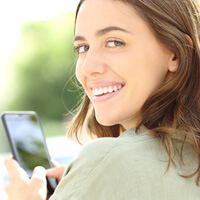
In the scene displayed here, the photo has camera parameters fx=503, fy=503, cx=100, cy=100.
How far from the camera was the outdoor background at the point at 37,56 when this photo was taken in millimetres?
29312

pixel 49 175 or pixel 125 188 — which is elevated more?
pixel 125 188

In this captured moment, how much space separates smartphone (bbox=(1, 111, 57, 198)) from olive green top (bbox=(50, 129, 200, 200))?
0.62 meters

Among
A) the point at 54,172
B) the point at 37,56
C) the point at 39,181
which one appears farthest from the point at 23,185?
the point at 37,56

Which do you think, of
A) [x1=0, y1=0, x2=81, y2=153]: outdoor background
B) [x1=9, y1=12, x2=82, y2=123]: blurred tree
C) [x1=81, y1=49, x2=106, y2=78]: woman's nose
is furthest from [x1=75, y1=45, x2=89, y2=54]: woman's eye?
[x1=9, y1=12, x2=82, y2=123]: blurred tree

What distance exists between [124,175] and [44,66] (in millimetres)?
30458

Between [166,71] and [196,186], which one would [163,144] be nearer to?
[196,186]

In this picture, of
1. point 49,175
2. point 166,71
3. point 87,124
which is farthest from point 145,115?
point 87,124

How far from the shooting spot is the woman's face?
1.92 m

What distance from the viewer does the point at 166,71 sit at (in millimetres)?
2002

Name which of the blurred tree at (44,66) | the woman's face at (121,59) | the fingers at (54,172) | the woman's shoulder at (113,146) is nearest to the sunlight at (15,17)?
the blurred tree at (44,66)

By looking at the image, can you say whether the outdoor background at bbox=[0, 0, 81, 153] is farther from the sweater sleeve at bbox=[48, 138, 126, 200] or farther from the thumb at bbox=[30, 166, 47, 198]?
the sweater sleeve at bbox=[48, 138, 126, 200]

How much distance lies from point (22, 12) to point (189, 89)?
3048 cm

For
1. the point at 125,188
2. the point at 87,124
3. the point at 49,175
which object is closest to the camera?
the point at 125,188

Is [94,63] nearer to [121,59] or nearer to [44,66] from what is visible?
[121,59]
